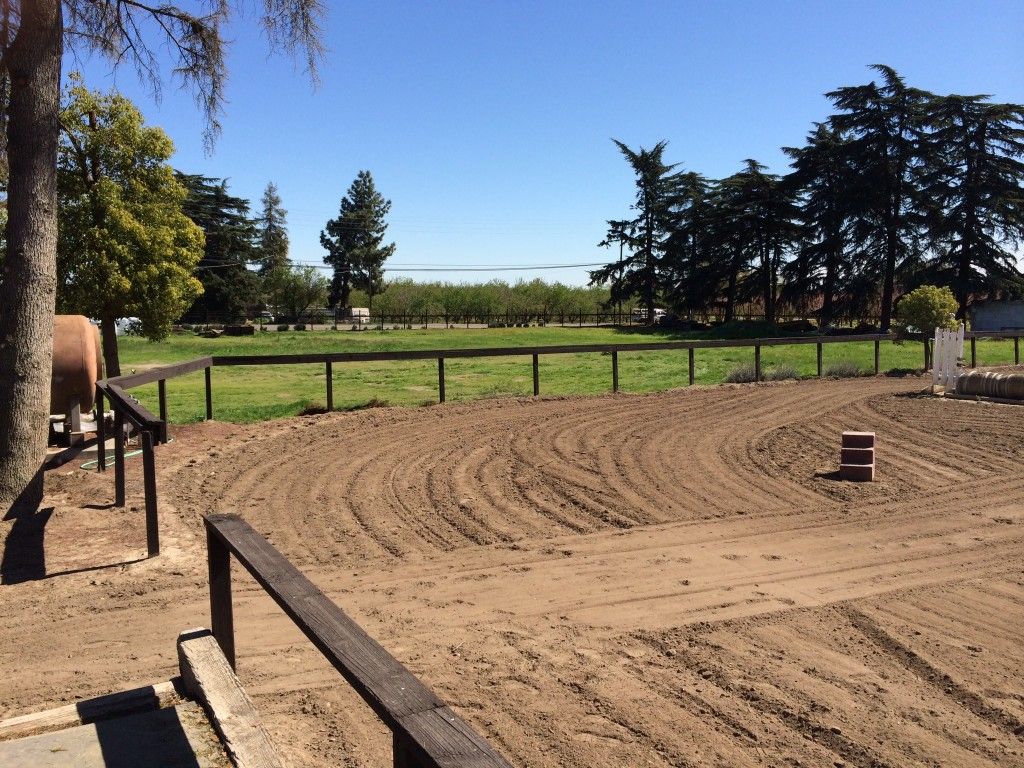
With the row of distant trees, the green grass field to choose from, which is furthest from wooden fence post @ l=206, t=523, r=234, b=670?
the row of distant trees

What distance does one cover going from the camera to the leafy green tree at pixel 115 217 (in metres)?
21.4

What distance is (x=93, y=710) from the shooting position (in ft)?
12.5

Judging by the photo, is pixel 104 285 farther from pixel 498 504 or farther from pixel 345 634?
pixel 345 634

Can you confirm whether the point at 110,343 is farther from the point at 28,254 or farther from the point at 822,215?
the point at 822,215

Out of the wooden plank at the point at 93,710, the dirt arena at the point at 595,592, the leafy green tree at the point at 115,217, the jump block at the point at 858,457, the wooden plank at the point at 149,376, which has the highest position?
the leafy green tree at the point at 115,217

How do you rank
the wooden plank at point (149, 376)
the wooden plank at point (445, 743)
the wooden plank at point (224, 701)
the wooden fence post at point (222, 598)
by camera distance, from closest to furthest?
1. the wooden plank at point (445, 743)
2. the wooden plank at point (224, 701)
3. the wooden fence post at point (222, 598)
4. the wooden plank at point (149, 376)

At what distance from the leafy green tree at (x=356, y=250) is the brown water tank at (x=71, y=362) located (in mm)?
75929

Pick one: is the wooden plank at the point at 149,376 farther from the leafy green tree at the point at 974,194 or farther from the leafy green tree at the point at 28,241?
the leafy green tree at the point at 974,194

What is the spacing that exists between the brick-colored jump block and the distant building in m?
45.6

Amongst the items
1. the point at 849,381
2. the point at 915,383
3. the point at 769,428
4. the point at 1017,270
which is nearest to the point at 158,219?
the point at 769,428

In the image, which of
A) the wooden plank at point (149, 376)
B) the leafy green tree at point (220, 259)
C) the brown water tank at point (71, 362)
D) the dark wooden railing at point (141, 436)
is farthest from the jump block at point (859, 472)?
the leafy green tree at point (220, 259)

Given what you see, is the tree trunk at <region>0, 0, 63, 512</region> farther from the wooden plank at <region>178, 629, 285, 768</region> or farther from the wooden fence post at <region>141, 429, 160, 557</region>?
the wooden plank at <region>178, 629, 285, 768</region>

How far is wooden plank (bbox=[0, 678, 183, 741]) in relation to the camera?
143 inches

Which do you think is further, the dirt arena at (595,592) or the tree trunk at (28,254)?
the tree trunk at (28,254)
